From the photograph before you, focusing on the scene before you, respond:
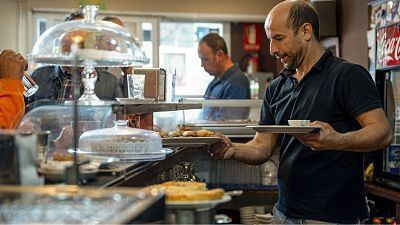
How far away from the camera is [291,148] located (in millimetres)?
2863

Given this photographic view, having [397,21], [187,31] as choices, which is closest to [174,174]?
[397,21]

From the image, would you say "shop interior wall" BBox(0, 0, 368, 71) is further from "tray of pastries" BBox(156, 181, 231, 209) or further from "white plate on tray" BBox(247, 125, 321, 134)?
"tray of pastries" BBox(156, 181, 231, 209)

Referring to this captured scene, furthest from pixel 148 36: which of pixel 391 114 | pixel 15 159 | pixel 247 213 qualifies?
pixel 15 159

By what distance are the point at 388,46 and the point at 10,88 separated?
2.74m

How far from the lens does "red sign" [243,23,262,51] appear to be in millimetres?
9211

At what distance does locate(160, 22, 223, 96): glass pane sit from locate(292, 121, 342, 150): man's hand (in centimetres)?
616

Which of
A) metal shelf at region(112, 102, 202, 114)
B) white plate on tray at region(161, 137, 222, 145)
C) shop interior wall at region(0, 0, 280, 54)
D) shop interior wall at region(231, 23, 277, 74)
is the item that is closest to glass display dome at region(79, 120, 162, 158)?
metal shelf at region(112, 102, 202, 114)

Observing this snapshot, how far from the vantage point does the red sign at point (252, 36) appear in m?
9.21

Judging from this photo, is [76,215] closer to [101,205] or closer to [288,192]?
[101,205]

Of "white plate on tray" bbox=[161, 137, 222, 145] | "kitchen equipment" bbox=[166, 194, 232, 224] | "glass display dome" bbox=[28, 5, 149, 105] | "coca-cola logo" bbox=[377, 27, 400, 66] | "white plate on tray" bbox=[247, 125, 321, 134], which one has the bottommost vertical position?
"kitchen equipment" bbox=[166, 194, 232, 224]

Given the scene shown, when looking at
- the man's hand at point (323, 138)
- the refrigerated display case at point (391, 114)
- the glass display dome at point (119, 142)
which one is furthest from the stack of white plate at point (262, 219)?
the glass display dome at point (119, 142)

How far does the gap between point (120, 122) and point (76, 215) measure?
1044 mm

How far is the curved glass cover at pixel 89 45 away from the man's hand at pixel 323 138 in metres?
0.70

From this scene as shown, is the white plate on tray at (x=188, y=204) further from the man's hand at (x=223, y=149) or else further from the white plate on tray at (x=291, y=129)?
the man's hand at (x=223, y=149)
